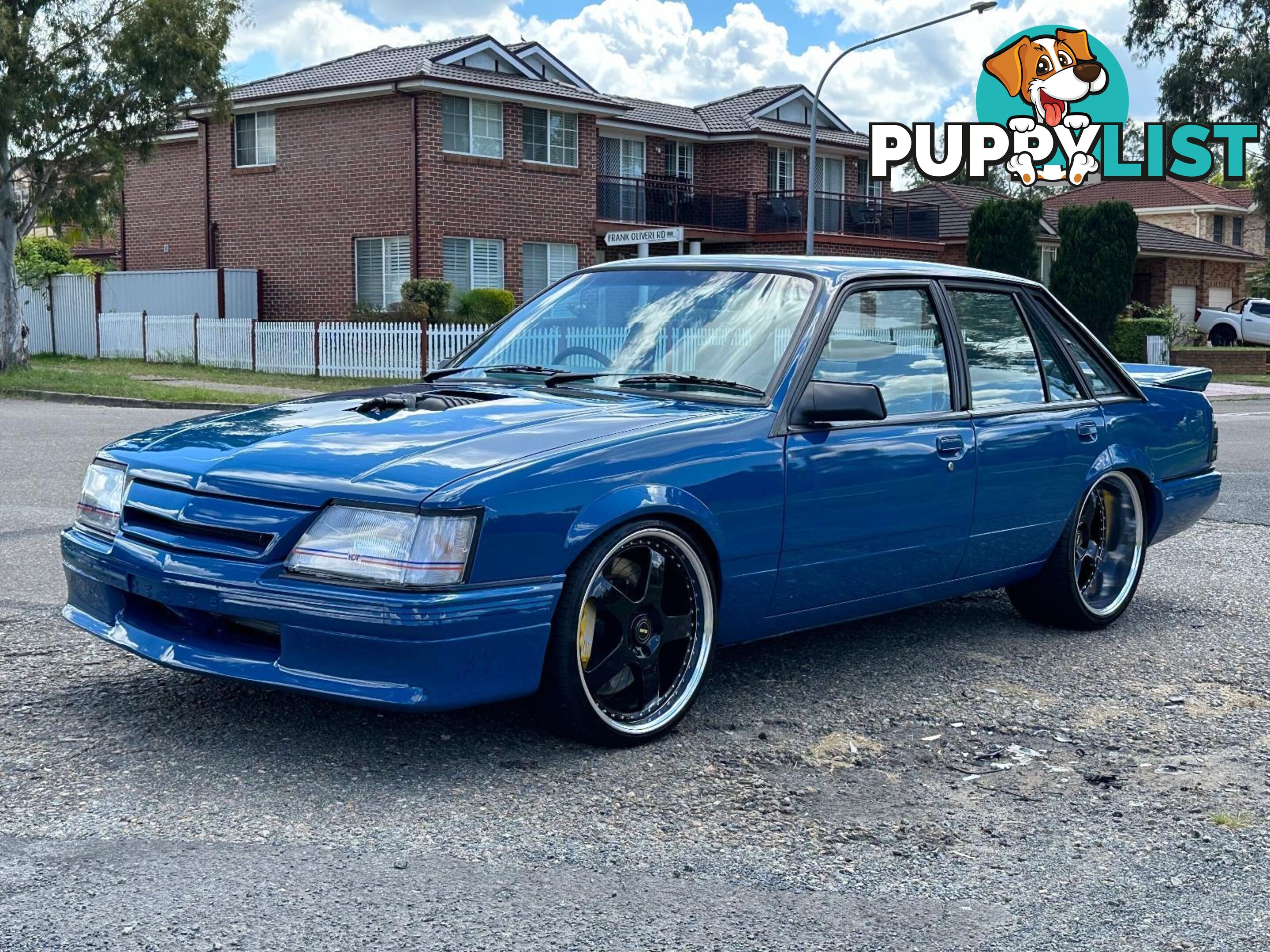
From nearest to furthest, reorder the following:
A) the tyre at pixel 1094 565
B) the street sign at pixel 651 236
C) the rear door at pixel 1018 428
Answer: the rear door at pixel 1018 428 → the tyre at pixel 1094 565 → the street sign at pixel 651 236

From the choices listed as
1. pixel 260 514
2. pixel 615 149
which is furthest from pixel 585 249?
pixel 260 514

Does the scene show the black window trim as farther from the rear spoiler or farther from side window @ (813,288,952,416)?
the rear spoiler

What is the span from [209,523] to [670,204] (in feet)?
117

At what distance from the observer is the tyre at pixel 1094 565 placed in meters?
6.19

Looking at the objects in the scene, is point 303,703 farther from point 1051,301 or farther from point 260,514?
point 1051,301

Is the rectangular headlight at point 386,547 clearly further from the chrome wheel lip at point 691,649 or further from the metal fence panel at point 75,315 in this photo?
the metal fence panel at point 75,315

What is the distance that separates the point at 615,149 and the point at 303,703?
34.6 m

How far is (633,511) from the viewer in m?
4.30

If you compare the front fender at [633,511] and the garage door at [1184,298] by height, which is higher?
the garage door at [1184,298]

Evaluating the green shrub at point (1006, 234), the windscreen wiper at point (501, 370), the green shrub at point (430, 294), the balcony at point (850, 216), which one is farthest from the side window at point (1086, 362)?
the balcony at point (850, 216)

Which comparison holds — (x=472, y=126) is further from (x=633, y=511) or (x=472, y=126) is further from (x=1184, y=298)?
(x=1184, y=298)

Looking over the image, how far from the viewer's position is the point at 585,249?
33906mm

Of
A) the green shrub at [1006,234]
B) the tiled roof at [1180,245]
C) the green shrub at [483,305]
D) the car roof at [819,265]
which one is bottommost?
the car roof at [819,265]

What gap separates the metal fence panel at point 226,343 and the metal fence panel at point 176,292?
3189mm
